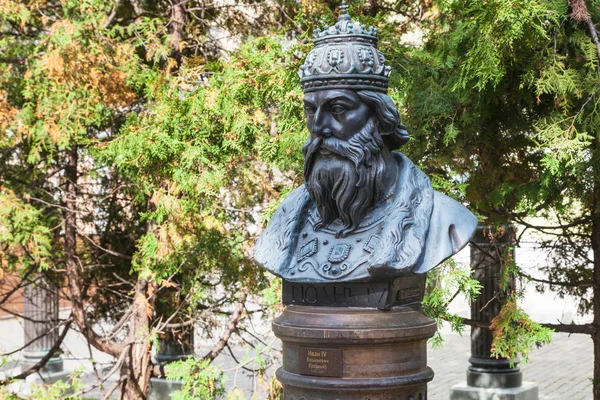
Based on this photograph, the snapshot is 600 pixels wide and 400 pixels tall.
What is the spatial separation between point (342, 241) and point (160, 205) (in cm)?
298

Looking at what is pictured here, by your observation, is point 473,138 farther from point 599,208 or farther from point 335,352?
point 335,352

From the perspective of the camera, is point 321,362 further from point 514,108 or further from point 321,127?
point 514,108

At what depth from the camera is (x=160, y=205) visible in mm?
7031

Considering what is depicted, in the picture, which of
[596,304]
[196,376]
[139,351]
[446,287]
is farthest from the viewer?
[139,351]

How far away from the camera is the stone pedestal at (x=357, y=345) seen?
4094 millimetres

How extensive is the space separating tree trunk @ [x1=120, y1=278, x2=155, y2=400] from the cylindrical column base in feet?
12.5

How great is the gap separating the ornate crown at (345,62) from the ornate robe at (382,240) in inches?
19.9

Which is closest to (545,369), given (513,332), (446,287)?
(513,332)

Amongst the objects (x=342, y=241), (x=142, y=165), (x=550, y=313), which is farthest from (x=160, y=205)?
(x=550, y=313)

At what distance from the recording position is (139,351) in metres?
8.11

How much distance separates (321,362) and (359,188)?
828 millimetres

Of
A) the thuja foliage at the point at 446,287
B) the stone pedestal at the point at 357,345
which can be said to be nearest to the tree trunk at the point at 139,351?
the thuja foliage at the point at 446,287

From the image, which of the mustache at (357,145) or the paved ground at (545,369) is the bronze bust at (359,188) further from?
the paved ground at (545,369)

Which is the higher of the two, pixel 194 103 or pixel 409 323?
pixel 194 103
